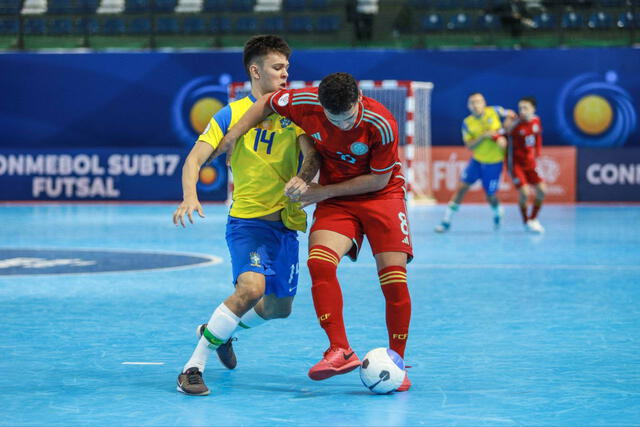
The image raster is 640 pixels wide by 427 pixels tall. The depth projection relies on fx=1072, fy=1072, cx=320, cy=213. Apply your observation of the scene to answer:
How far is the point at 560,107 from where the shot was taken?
928 inches

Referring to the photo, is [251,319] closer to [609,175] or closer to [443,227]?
[443,227]

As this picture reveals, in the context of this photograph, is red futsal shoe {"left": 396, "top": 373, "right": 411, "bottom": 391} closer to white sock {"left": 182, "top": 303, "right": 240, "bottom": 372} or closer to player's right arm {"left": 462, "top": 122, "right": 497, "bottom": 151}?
white sock {"left": 182, "top": 303, "right": 240, "bottom": 372}

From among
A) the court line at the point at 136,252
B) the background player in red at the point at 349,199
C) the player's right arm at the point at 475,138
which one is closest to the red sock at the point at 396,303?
the background player in red at the point at 349,199

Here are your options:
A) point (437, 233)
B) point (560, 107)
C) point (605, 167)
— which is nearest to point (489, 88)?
point (560, 107)

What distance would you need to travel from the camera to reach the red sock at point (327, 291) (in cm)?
532

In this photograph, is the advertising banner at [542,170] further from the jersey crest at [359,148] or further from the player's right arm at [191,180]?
the player's right arm at [191,180]

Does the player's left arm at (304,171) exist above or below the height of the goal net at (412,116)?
above

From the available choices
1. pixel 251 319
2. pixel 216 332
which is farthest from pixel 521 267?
pixel 216 332

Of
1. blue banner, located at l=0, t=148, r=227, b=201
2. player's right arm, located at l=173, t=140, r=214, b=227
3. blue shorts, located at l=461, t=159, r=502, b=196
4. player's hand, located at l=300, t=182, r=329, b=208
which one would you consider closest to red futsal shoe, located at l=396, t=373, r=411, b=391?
player's hand, located at l=300, t=182, r=329, b=208

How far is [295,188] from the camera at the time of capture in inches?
207

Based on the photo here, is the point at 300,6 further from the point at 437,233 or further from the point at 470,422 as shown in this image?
the point at 470,422

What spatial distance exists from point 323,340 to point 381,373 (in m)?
1.67

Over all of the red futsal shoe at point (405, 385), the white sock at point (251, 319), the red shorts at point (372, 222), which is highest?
the red shorts at point (372, 222)

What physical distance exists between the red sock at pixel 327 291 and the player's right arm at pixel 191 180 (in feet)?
2.08
